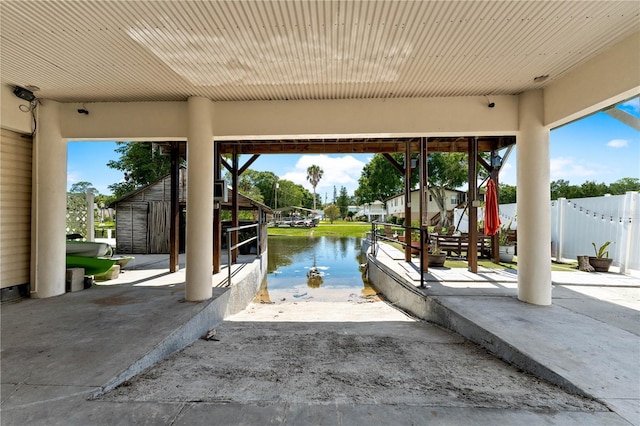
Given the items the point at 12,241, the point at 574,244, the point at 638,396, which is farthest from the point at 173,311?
the point at 574,244

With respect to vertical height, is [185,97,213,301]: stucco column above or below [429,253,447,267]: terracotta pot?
above

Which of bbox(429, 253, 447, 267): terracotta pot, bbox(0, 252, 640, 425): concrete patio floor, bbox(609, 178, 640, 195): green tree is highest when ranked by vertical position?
bbox(609, 178, 640, 195): green tree

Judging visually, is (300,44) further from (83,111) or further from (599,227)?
(599,227)

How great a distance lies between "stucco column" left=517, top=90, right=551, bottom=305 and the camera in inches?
145

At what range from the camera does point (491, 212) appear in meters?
5.60

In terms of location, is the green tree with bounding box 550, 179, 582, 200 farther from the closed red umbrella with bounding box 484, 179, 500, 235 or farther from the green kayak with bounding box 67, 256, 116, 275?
the green kayak with bounding box 67, 256, 116, 275

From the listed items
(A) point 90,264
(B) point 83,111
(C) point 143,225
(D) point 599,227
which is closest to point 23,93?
(B) point 83,111

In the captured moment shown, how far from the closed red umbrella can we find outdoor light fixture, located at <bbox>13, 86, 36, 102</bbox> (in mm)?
7465

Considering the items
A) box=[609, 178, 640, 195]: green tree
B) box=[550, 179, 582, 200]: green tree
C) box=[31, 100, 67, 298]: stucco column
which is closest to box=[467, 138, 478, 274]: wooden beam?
box=[31, 100, 67, 298]: stucco column

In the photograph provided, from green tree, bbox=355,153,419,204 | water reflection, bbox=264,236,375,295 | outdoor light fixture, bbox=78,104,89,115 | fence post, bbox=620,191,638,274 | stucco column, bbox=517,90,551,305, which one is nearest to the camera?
stucco column, bbox=517,90,551,305

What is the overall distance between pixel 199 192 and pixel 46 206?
2.28 metres

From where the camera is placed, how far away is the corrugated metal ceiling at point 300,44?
2246mm

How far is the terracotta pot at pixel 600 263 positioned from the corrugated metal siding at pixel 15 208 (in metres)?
9.85

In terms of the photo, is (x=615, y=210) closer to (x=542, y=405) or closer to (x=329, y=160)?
(x=542, y=405)
